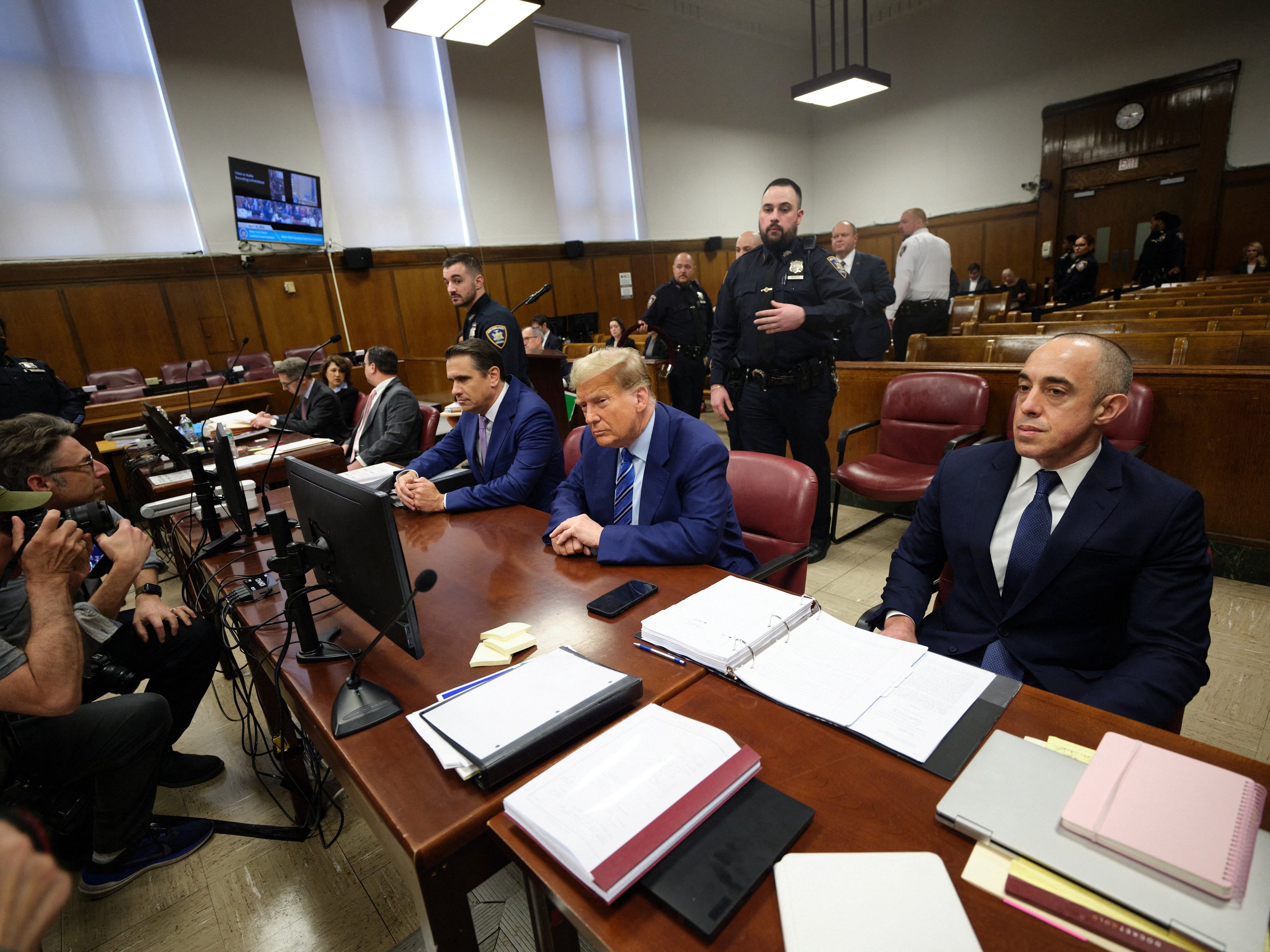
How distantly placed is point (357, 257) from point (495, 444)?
6.70m

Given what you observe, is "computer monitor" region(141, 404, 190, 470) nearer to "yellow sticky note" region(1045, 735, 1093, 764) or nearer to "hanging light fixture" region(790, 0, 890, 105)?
"yellow sticky note" region(1045, 735, 1093, 764)

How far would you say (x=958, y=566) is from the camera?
141 cm

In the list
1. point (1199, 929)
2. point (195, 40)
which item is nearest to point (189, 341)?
point (195, 40)

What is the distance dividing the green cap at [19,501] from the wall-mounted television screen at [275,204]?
684 cm

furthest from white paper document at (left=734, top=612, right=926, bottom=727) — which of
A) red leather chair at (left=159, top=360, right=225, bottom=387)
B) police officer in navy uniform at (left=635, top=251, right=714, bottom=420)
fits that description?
red leather chair at (left=159, top=360, right=225, bottom=387)

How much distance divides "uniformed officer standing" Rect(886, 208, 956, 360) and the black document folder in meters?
5.00

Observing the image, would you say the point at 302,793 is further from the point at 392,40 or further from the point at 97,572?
the point at 392,40

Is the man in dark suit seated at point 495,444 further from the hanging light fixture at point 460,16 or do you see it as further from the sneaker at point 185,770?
the hanging light fixture at point 460,16

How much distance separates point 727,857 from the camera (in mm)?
720

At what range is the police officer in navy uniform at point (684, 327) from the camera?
5.33 m

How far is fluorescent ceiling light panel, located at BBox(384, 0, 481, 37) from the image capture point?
466 cm

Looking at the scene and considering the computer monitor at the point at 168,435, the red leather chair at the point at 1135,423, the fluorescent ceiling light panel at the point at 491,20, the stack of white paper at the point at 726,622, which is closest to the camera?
the stack of white paper at the point at 726,622

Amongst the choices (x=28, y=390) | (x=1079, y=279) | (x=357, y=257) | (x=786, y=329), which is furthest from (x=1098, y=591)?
(x=357, y=257)

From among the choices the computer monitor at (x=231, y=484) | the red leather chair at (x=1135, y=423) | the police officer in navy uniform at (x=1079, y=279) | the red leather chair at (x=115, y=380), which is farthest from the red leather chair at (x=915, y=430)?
the red leather chair at (x=115, y=380)
